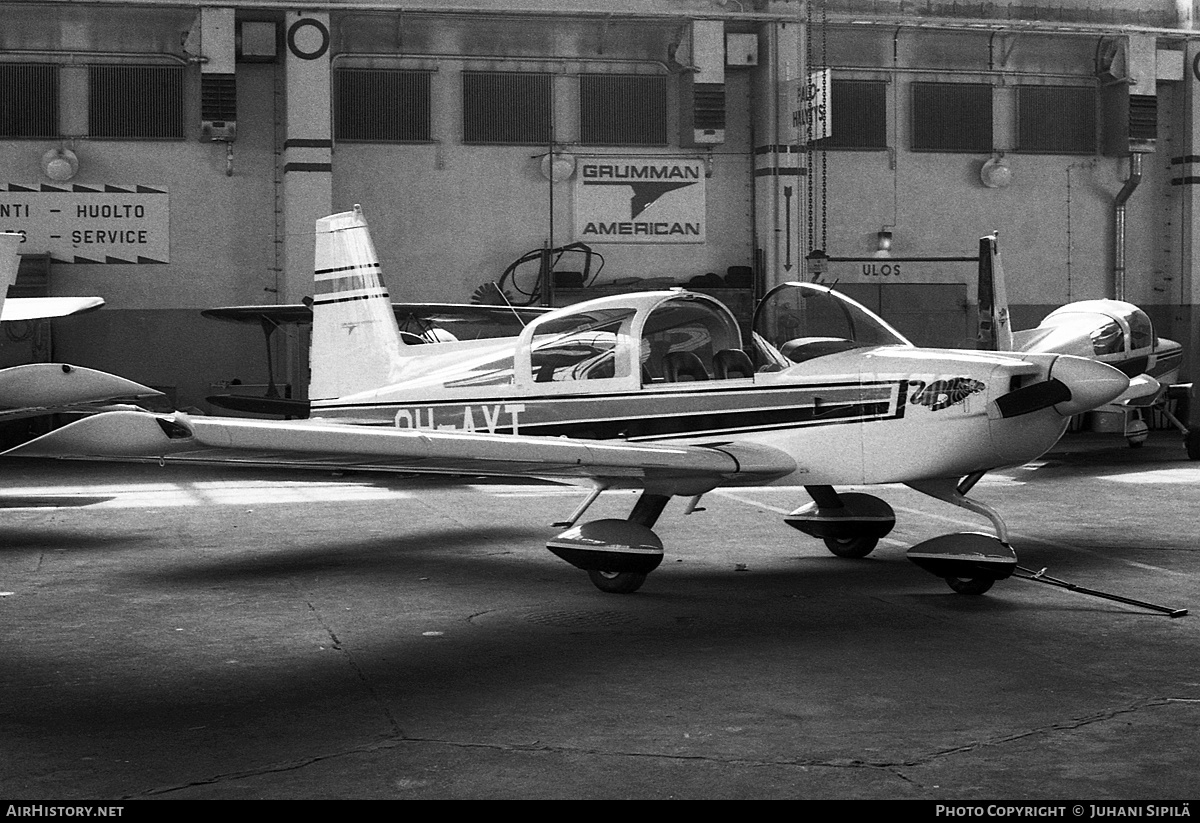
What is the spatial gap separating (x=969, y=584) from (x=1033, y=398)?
3.24 feet

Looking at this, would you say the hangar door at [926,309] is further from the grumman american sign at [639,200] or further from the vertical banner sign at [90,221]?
the vertical banner sign at [90,221]

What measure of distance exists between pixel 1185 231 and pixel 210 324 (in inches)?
572

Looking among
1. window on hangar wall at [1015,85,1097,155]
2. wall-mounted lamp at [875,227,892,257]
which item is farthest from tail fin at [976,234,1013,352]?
window on hangar wall at [1015,85,1097,155]

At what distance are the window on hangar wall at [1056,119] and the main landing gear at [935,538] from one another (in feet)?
46.4

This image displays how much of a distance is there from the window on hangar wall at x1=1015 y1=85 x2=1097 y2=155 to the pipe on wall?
0.68m

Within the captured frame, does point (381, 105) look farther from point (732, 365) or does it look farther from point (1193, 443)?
point (732, 365)

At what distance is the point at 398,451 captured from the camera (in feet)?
19.8

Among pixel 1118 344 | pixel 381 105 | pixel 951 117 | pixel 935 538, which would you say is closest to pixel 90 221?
pixel 381 105

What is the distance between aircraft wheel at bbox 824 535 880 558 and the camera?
27.1ft

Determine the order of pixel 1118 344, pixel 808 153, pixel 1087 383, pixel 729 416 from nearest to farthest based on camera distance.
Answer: pixel 1087 383 → pixel 729 416 → pixel 1118 344 → pixel 808 153

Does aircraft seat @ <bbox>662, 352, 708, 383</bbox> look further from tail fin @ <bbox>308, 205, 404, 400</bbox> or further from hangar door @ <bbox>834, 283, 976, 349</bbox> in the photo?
hangar door @ <bbox>834, 283, 976, 349</bbox>

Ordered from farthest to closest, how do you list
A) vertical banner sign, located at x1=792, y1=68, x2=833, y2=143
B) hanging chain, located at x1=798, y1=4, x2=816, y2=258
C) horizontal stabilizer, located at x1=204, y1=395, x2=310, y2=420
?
1. hanging chain, located at x1=798, y1=4, x2=816, y2=258
2. vertical banner sign, located at x1=792, y1=68, x2=833, y2=143
3. horizontal stabilizer, located at x1=204, y1=395, x2=310, y2=420

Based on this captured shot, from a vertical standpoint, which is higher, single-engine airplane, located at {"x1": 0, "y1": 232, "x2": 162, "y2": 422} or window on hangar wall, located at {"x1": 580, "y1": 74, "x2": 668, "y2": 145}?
window on hangar wall, located at {"x1": 580, "y1": 74, "x2": 668, "y2": 145}

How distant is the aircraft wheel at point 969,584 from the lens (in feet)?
22.5
